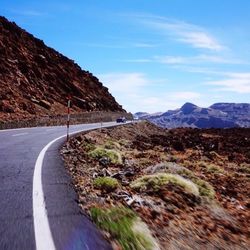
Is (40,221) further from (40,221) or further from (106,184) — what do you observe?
(106,184)

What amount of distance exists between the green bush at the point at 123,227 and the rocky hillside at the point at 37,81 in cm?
4201

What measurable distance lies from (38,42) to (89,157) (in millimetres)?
78286

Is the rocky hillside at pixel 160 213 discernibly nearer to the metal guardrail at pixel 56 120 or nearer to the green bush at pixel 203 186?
the green bush at pixel 203 186

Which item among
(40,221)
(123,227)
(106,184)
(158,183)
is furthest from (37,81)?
(123,227)

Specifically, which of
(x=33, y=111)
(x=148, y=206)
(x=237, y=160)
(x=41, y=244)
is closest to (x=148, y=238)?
(x=41, y=244)

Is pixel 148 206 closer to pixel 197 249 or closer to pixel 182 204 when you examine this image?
pixel 182 204

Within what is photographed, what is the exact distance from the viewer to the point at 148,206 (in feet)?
24.2

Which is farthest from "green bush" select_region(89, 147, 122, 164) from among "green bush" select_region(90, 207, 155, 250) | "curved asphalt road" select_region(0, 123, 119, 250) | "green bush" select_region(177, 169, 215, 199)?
"green bush" select_region(90, 207, 155, 250)

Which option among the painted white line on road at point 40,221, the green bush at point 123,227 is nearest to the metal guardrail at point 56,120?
the painted white line on road at point 40,221

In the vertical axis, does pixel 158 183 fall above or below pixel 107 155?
above

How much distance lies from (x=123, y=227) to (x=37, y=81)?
6806cm

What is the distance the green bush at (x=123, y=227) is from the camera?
5.05m

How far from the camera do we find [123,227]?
5559 millimetres

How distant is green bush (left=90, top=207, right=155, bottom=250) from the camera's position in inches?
199
